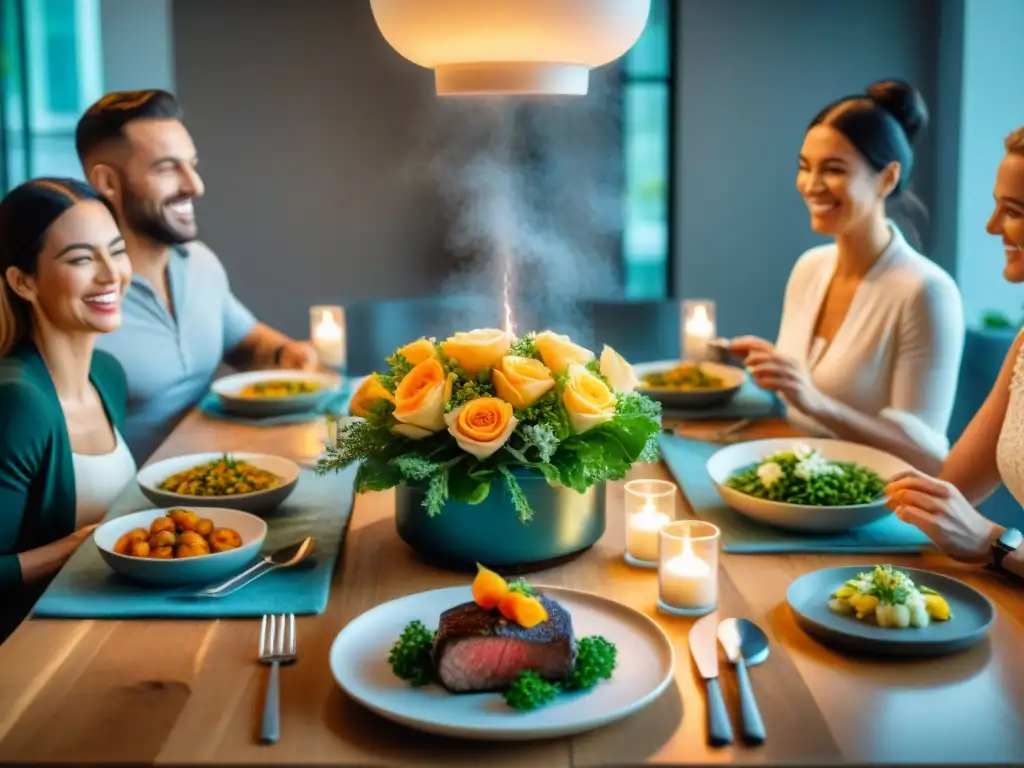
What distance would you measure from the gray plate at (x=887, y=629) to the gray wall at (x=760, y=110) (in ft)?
9.32

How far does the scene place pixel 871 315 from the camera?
7.98 feet

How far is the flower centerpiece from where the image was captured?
146cm

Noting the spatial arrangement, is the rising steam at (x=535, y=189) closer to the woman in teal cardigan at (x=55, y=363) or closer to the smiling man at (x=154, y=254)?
the smiling man at (x=154, y=254)

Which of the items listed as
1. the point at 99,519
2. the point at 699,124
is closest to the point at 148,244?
the point at 99,519

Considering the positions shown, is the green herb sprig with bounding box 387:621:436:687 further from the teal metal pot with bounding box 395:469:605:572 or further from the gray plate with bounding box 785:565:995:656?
the gray plate with bounding box 785:565:995:656

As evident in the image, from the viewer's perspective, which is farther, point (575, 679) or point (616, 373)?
point (616, 373)

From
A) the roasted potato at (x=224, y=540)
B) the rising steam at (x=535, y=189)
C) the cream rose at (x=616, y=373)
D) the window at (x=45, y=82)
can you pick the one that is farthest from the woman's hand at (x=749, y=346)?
the window at (x=45, y=82)

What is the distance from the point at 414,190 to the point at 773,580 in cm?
316

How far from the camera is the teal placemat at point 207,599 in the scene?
143 cm

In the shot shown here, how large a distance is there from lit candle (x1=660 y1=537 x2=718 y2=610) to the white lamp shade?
591mm

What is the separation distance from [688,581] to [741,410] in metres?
1.10

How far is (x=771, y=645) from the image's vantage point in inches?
52.3

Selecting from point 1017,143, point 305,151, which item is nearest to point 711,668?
point 1017,143

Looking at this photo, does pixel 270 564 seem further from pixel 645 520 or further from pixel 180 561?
pixel 645 520
